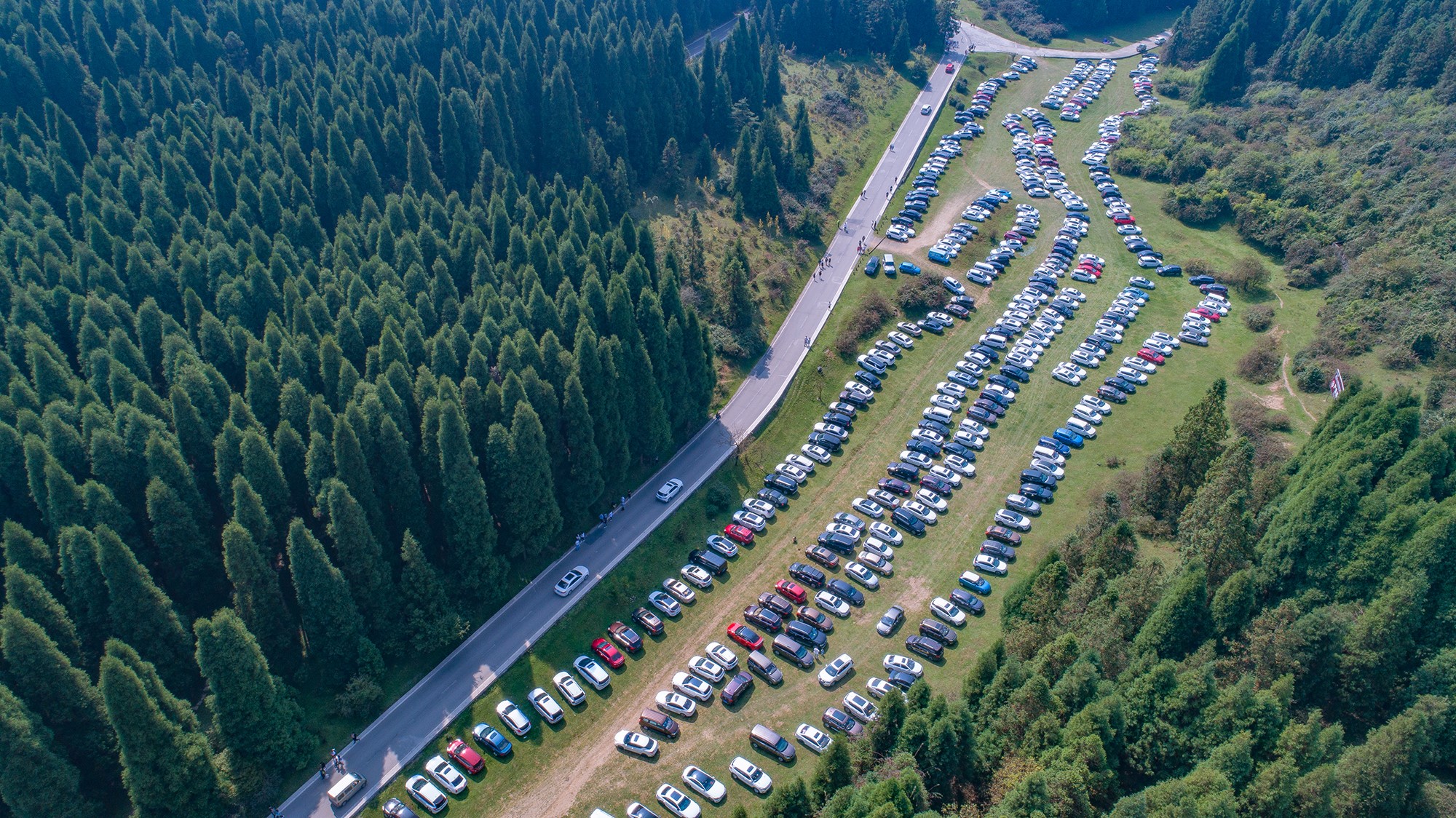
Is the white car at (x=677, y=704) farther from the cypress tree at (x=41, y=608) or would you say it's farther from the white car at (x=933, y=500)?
the cypress tree at (x=41, y=608)

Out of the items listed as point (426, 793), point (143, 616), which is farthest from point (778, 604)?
point (143, 616)

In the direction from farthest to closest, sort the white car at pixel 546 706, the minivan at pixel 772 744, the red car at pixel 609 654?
the red car at pixel 609 654 → the white car at pixel 546 706 → the minivan at pixel 772 744

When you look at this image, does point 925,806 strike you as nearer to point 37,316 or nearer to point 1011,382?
point 1011,382

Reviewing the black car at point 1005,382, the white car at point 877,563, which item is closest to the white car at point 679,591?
the white car at point 877,563

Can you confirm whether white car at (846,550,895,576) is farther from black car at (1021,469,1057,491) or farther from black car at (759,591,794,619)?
black car at (1021,469,1057,491)

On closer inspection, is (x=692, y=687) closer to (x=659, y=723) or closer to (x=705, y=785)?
(x=659, y=723)

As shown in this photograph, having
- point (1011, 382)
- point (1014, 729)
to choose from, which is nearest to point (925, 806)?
point (1014, 729)
